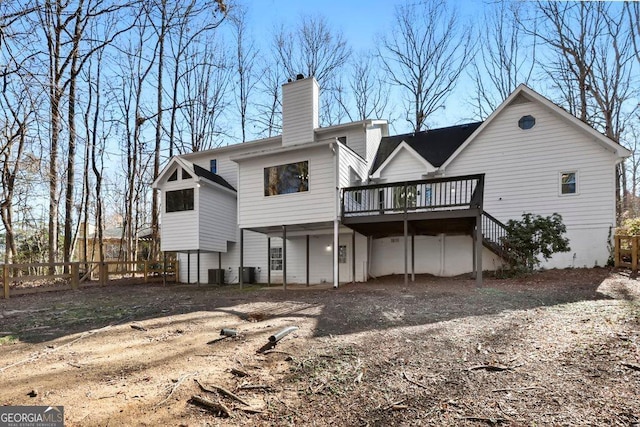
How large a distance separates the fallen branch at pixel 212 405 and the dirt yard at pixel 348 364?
28 millimetres

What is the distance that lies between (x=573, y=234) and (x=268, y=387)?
1265 centimetres

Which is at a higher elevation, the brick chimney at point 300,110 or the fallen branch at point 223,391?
the brick chimney at point 300,110

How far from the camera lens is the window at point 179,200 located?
48.7 ft

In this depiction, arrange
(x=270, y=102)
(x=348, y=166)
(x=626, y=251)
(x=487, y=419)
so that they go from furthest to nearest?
(x=270, y=102) → (x=348, y=166) → (x=626, y=251) → (x=487, y=419)

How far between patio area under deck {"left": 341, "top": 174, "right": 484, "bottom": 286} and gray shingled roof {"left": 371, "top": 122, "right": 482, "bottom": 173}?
1.78m

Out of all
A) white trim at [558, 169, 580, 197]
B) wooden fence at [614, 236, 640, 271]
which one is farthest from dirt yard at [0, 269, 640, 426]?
white trim at [558, 169, 580, 197]

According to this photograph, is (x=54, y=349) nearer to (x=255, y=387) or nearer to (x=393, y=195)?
(x=255, y=387)

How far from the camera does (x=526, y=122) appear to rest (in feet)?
43.0

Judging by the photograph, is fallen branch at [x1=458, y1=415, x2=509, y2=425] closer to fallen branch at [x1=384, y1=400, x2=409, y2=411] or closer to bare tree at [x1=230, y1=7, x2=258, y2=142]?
fallen branch at [x1=384, y1=400, x2=409, y2=411]

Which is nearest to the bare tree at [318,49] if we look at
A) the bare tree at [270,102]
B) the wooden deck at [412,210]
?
the bare tree at [270,102]

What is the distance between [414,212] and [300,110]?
21.6 feet

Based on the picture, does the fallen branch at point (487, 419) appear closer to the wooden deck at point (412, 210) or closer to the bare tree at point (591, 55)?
the wooden deck at point (412, 210)

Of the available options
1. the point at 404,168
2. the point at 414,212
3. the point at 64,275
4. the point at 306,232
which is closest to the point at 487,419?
the point at 414,212

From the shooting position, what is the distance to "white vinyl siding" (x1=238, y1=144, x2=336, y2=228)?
12.0 m
